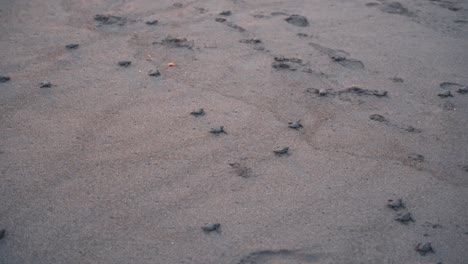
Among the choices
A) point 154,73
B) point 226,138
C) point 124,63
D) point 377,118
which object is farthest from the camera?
point 124,63

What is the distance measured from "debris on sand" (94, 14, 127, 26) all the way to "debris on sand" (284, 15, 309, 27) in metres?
1.57

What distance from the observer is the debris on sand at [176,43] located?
4035 millimetres

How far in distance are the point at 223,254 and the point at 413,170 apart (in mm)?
1287

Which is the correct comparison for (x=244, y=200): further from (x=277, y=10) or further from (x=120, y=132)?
(x=277, y=10)

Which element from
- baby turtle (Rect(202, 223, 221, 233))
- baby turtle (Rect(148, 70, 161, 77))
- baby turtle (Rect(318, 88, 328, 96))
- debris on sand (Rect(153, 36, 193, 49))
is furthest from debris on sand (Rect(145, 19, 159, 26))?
baby turtle (Rect(202, 223, 221, 233))

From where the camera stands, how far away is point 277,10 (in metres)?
4.90

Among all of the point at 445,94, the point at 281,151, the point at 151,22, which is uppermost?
the point at 151,22

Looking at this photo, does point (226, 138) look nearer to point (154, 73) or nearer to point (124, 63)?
point (154, 73)

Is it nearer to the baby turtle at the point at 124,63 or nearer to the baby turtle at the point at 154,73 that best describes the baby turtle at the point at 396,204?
the baby turtle at the point at 154,73

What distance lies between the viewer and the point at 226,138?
2930 mm

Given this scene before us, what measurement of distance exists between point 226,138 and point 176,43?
1449 mm

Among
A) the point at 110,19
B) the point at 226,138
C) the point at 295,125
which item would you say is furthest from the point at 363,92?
the point at 110,19

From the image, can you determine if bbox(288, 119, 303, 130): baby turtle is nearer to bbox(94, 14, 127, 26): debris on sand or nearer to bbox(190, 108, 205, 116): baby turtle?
bbox(190, 108, 205, 116): baby turtle

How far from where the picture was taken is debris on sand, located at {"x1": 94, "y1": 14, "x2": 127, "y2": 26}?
173 inches
